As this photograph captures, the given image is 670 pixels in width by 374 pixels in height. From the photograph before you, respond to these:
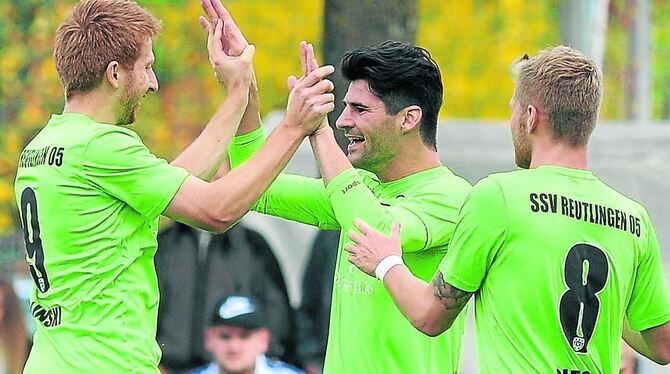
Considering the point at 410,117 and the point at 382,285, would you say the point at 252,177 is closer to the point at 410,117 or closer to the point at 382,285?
the point at 382,285

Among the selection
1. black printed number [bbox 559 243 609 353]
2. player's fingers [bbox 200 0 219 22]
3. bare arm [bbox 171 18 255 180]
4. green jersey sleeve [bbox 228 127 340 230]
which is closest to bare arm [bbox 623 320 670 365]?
black printed number [bbox 559 243 609 353]

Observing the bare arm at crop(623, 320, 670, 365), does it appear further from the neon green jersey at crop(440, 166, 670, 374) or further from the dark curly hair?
the dark curly hair

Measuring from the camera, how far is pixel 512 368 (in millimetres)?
4082

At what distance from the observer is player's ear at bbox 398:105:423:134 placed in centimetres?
497

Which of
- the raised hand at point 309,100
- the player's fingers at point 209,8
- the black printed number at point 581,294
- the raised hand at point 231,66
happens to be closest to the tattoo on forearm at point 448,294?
the black printed number at point 581,294

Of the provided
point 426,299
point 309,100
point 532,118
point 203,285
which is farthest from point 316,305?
point 532,118

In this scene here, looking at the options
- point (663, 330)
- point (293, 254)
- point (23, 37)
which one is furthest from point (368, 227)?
point (23, 37)

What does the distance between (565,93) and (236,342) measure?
4.30 meters

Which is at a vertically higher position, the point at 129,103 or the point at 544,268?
the point at 129,103

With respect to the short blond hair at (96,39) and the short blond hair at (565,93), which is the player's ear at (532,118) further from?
the short blond hair at (96,39)

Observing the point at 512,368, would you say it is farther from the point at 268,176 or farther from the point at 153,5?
the point at 153,5

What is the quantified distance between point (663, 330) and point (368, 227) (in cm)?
108

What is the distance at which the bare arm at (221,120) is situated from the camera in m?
4.66

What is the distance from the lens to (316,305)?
8.11m
